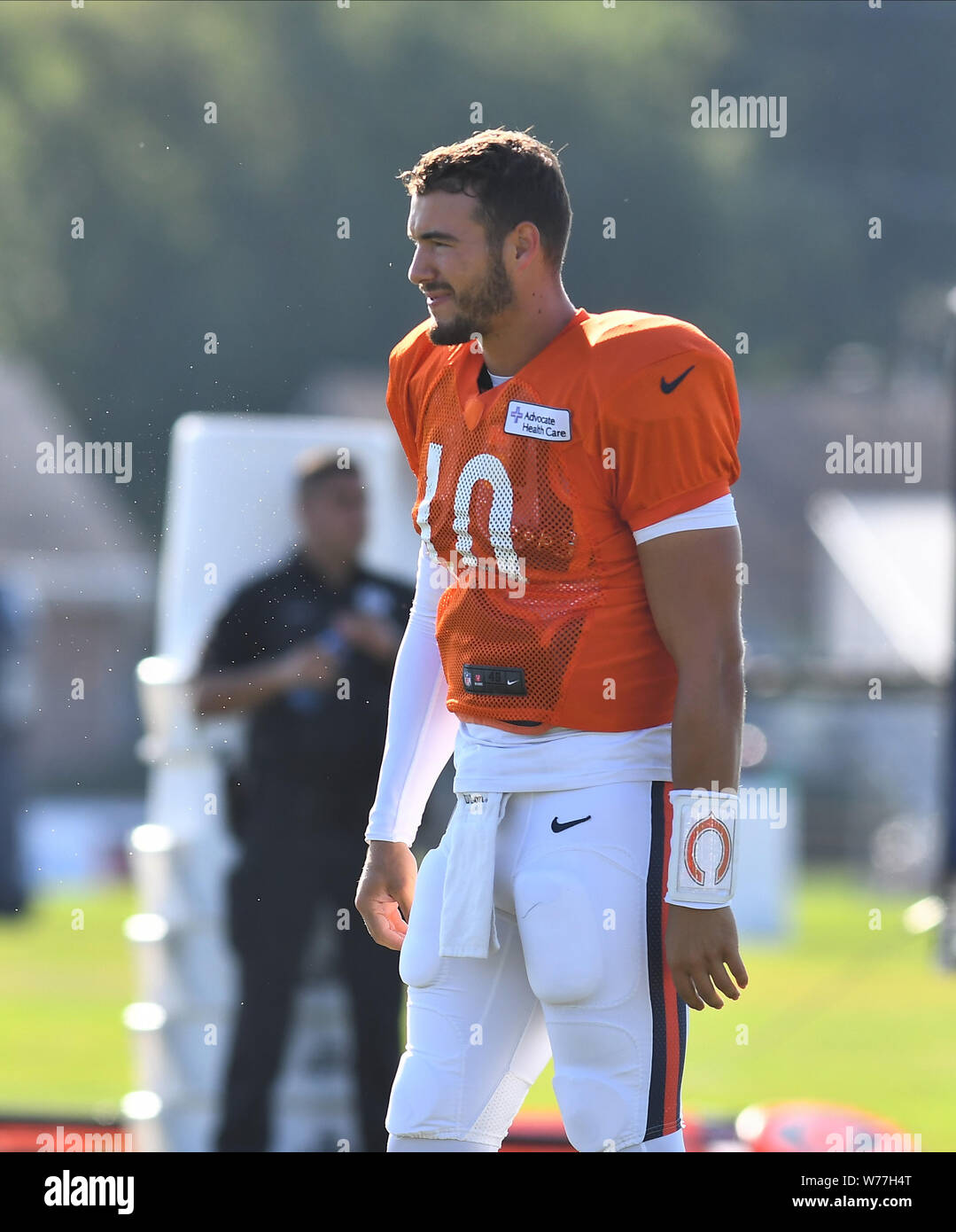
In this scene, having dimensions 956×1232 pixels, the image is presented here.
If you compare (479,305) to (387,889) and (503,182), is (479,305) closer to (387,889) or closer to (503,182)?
(503,182)

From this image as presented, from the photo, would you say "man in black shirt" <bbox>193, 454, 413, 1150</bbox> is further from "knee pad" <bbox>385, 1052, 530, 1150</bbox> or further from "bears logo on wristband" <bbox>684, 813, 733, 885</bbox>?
"bears logo on wristband" <bbox>684, 813, 733, 885</bbox>

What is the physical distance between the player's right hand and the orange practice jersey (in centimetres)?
28

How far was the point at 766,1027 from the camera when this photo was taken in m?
8.59

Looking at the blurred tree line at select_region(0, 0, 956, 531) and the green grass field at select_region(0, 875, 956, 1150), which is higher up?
the blurred tree line at select_region(0, 0, 956, 531)

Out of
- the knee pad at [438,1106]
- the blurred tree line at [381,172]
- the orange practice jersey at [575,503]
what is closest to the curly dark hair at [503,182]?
the orange practice jersey at [575,503]

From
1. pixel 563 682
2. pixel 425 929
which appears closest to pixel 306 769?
pixel 425 929

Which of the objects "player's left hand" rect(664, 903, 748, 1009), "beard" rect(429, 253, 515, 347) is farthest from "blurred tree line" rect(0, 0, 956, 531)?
"player's left hand" rect(664, 903, 748, 1009)

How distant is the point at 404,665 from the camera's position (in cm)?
282

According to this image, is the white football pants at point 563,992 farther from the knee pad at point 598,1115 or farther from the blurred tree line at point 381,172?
the blurred tree line at point 381,172

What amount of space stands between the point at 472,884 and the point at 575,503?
525 mm

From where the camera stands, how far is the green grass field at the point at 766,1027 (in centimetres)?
663

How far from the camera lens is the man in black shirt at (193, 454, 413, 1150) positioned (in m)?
3.93
